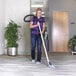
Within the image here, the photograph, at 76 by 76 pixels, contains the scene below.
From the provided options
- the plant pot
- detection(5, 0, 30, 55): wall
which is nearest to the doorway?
detection(5, 0, 30, 55): wall

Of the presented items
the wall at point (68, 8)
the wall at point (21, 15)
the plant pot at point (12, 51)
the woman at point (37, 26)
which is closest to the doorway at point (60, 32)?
the wall at point (68, 8)

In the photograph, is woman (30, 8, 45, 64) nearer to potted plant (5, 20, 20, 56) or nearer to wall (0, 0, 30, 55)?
potted plant (5, 20, 20, 56)

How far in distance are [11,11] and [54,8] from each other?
10.4 ft

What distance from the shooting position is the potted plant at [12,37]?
31.0ft

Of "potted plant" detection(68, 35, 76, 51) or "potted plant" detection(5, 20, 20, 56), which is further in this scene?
"potted plant" detection(68, 35, 76, 51)

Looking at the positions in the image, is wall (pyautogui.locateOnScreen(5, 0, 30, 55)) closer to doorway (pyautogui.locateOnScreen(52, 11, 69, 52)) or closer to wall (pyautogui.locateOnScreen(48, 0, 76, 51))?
wall (pyautogui.locateOnScreen(48, 0, 76, 51))

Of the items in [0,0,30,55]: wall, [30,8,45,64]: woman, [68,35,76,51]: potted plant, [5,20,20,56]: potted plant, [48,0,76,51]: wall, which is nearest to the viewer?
[30,8,45,64]: woman

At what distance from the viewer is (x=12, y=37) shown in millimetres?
9492

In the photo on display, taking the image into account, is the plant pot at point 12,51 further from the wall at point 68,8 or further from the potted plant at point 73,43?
the wall at point 68,8

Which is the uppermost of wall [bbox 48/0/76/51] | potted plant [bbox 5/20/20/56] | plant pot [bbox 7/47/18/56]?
wall [bbox 48/0/76/51]

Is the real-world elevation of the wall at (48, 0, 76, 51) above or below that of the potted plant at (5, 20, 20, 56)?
above

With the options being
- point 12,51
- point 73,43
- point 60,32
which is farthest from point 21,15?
point 60,32

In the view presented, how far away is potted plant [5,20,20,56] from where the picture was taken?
9.44m

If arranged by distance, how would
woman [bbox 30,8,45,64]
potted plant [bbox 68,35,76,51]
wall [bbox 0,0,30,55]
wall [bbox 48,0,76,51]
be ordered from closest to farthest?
woman [bbox 30,8,45,64]
wall [bbox 0,0,30,55]
potted plant [bbox 68,35,76,51]
wall [bbox 48,0,76,51]
